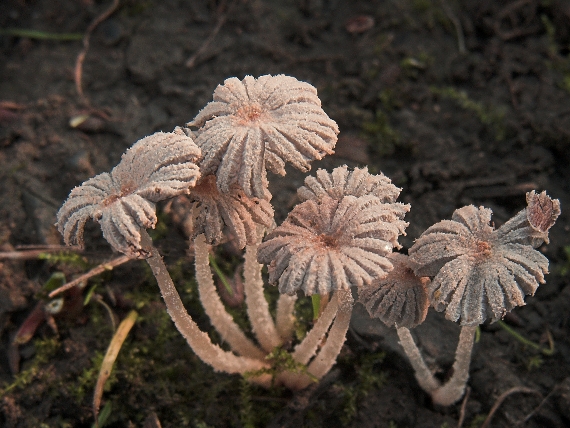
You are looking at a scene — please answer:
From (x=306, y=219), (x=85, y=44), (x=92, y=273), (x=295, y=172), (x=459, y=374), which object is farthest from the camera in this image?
(x=85, y=44)

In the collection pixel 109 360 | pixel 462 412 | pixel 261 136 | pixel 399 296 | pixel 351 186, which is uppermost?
pixel 261 136

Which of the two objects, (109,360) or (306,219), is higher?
(306,219)

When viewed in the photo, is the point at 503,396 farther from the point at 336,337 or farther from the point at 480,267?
the point at 480,267

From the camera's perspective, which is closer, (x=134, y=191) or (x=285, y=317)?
(x=134, y=191)

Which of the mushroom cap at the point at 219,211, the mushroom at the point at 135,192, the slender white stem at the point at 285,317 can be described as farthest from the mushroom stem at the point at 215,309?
the mushroom at the point at 135,192

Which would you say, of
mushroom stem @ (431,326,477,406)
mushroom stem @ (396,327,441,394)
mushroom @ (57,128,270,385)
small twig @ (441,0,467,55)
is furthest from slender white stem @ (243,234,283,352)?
small twig @ (441,0,467,55)

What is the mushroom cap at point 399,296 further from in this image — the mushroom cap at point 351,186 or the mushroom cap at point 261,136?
the mushroom cap at point 261,136

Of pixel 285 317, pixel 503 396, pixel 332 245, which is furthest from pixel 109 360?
pixel 503 396

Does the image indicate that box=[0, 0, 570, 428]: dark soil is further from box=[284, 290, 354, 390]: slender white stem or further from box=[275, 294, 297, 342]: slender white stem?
box=[275, 294, 297, 342]: slender white stem
